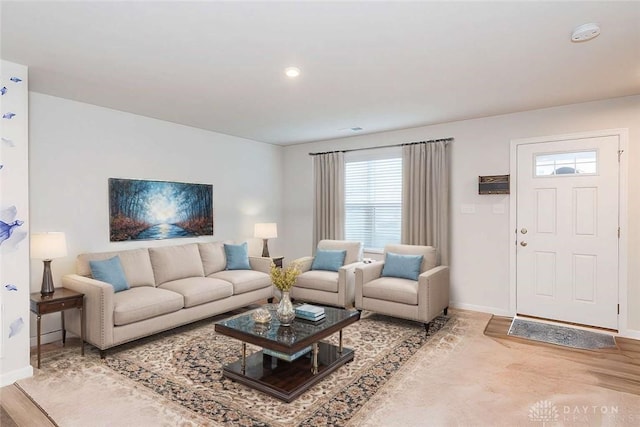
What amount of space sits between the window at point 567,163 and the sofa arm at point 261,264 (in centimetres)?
363

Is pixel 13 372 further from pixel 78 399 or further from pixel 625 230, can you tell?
pixel 625 230

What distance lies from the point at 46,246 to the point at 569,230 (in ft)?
17.9

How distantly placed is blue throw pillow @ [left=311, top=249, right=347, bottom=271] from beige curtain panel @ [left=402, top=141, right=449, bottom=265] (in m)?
0.97

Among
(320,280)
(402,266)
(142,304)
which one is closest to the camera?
(142,304)

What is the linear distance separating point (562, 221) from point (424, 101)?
2.16 meters

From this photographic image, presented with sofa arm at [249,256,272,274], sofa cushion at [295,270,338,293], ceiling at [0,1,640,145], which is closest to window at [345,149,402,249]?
sofa cushion at [295,270,338,293]

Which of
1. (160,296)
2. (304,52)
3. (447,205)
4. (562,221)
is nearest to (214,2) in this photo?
(304,52)

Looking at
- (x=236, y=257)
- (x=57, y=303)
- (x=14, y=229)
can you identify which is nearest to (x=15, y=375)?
(x=57, y=303)

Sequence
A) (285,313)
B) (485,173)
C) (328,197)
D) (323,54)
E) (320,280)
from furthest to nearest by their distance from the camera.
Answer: (328,197) < (320,280) < (485,173) < (285,313) < (323,54)

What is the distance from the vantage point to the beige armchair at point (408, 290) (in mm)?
4004

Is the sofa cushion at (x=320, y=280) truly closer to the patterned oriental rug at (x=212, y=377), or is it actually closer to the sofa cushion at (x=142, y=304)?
the patterned oriental rug at (x=212, y=377)

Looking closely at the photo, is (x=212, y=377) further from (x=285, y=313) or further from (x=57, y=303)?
(x=57, y=303)

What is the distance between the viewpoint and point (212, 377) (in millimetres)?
2928

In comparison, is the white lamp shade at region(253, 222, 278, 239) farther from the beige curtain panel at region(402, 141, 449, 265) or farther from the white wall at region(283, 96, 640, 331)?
the white wall at region(283, 96, 640, 331)
